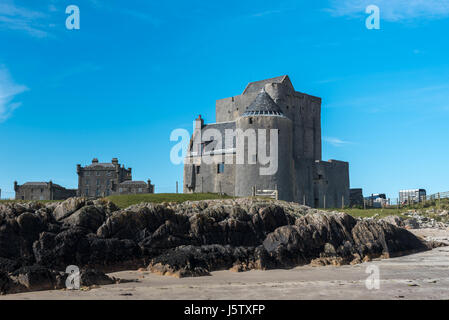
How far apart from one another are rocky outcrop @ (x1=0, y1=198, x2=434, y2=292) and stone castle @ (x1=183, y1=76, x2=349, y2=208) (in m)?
17.1

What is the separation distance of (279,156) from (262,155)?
164 centimetres

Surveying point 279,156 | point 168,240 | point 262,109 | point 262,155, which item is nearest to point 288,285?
point 168,240

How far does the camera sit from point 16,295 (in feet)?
45.1

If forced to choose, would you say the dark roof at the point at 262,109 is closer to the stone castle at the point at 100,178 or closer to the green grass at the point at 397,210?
the green grass at the point at 397,210

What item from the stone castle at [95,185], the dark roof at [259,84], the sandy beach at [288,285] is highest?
the dark roof at [259,84]

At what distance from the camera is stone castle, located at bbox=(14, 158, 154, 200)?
78000 mm

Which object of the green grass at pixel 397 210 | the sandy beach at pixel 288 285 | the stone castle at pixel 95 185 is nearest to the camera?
the sandy beach at pixel 288 285

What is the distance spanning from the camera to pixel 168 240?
811 inches

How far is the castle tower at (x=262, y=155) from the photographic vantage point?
42.7 metres

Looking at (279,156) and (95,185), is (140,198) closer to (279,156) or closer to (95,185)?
(279,156)

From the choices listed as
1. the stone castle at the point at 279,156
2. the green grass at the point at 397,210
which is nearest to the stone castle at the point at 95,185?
the stone castle at the point at 279,156

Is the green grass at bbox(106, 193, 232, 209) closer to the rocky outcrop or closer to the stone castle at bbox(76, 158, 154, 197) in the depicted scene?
the rocky outcrop

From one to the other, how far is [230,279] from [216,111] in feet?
147

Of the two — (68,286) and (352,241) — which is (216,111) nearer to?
(352,241)
